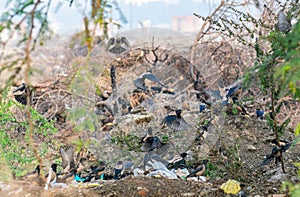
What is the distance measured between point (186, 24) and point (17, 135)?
4.27 ft

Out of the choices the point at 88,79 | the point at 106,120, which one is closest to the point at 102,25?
the point at 88,79

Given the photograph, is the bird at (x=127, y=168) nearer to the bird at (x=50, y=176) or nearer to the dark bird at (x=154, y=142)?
the dark bird at (x=154, y=142)

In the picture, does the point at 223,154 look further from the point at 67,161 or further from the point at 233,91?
the point at 67,161

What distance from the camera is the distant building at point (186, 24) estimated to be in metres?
2.81

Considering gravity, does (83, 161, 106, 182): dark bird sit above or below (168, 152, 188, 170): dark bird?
below

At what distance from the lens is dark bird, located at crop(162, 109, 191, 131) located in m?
2.10

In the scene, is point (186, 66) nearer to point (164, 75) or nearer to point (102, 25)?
point (164, 75)

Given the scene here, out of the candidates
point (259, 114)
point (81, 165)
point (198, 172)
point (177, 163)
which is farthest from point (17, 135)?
point (259, 114)

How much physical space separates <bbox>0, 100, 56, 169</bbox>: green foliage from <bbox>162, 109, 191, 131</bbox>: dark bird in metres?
0.64

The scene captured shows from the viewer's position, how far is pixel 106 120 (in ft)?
7.41

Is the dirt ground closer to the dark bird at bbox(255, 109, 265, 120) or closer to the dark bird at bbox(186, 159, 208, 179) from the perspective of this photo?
the dark bird at bbox(186, 159, 208, 179)

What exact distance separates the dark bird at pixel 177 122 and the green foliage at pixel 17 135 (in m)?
0.64

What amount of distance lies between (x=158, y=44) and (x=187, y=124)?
0.59 m

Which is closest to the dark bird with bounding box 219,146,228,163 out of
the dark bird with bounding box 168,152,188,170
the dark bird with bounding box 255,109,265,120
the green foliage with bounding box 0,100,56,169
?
the dark bird with bounding box 168,152,188,170
